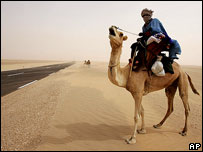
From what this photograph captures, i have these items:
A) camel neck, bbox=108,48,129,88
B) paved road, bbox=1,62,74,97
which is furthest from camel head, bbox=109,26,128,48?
paved road, bbox=1,62,74,97

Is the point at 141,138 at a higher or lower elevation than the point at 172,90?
lower

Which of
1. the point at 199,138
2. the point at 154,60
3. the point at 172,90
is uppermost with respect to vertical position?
the point at 154,60

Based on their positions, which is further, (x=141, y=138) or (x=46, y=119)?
(x=46, y=119)

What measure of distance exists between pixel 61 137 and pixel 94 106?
244 centimetres

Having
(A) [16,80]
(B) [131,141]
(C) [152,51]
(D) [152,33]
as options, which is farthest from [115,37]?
(A) [16,80]

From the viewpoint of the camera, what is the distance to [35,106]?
6.53 meters

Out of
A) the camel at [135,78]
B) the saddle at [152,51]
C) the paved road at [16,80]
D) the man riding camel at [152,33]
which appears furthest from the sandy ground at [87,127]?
the paved road at [16,80]

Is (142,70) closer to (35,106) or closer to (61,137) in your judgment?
(61,137)

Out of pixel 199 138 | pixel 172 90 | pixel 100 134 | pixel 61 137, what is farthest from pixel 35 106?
pixel 199 138

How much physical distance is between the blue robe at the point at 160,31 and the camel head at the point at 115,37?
66 cm

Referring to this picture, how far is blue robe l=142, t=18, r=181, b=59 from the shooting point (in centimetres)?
339

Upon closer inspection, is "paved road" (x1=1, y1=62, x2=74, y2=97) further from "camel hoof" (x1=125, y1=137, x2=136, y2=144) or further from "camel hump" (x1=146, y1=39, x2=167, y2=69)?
"camel hump" (x1=146, y1=39, x2=167, y2=69)

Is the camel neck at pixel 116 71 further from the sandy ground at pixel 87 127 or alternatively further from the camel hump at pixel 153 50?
the sandy ground at pixel 87 127

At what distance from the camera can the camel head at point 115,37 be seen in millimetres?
3027
